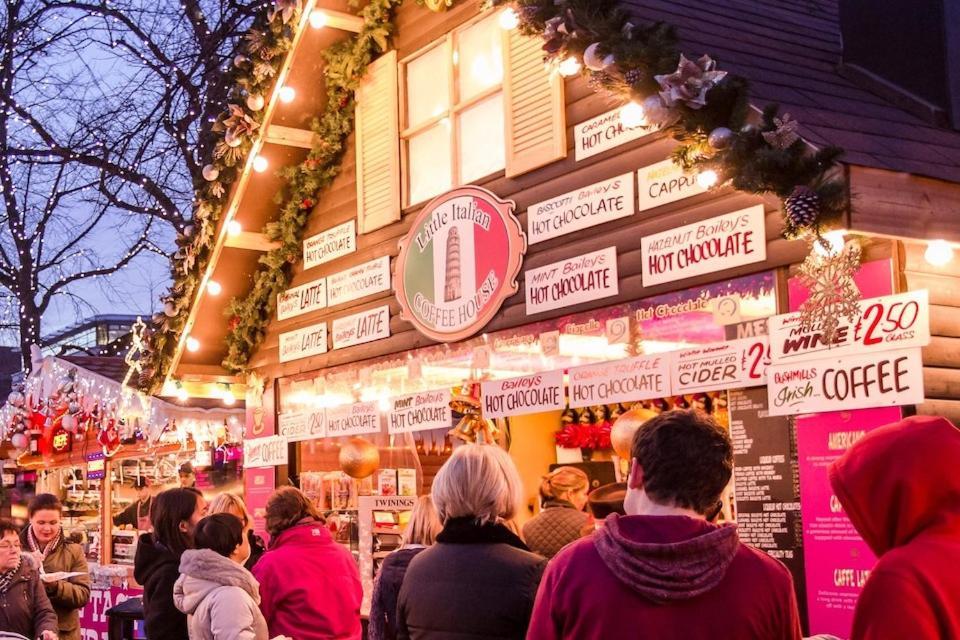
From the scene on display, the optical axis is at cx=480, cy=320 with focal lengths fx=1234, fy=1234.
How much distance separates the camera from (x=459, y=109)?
9055 millimetres

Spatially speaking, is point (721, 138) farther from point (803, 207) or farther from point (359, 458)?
point (359, 458)

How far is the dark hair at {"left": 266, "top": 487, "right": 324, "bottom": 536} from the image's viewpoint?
625cm

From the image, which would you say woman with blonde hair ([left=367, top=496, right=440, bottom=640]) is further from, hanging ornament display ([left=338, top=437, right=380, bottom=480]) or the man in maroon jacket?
hanging ornament display ([left=338, top=437, right=380, bottom=480])

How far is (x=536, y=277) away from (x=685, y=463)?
17.0 feet

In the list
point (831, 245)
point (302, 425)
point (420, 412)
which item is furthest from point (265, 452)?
point (831, 245)

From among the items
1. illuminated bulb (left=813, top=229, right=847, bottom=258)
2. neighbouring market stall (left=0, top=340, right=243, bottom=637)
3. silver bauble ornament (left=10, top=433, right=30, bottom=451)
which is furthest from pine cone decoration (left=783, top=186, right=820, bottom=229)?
silver bauble ornament (left=10, top=433, right=30, bottom=451)

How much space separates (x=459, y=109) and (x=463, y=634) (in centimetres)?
569

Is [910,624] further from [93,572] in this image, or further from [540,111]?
[93,572]

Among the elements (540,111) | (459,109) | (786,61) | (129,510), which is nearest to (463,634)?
(786,61)

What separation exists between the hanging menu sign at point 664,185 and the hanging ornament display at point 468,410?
2.13 m

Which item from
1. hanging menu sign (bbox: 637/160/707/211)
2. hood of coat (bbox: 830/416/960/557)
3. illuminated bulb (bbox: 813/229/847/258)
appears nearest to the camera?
hood of coat (bbox: 830/416/960/557)

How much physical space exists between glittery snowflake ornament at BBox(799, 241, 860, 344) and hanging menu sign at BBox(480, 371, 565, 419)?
2053 mm

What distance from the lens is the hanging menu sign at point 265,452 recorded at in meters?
11.1

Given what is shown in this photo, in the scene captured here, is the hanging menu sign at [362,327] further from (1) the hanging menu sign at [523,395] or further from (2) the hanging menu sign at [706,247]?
(2) the hanging menu sign at [706,247]
